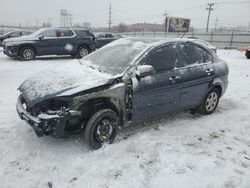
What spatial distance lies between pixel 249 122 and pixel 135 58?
113 inches

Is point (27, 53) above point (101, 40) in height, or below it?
below

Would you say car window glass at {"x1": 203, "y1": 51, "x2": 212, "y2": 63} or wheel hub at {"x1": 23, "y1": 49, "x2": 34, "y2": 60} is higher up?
car window glass at {"x1": 203, "y1": 51, "x2": 212, "y2": 63}

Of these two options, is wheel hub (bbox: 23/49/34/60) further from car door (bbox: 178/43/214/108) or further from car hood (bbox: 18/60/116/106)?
car door (bbox: 178/43/214/108)

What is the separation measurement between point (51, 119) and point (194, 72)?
291cm

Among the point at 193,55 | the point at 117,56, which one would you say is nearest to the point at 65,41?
the point at 117,56

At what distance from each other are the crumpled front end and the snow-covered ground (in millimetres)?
420

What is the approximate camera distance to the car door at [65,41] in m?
13.4

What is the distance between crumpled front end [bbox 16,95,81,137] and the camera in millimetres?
3477

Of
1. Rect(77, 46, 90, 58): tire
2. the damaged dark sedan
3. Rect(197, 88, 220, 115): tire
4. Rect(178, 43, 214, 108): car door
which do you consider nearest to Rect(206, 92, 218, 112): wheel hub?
Rect(197, 88, 220, 115): tire

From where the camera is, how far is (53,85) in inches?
150

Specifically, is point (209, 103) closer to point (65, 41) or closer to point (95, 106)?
point (95, 106)

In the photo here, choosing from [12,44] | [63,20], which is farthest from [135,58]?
[63,20]

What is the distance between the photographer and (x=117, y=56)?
185 inches

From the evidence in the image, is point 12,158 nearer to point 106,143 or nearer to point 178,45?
point 106,143
